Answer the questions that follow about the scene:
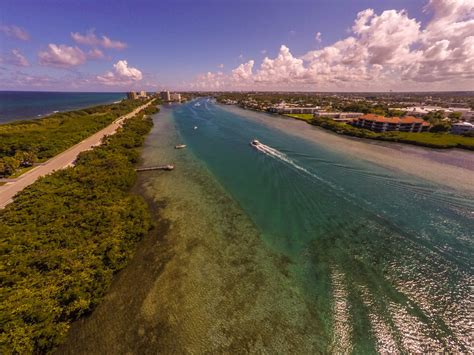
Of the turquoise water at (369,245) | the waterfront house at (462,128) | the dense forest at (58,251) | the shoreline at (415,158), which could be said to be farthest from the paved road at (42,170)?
the waterfront house at (462,128)

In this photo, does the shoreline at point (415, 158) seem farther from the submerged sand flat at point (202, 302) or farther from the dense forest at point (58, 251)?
the dense forest at point (58, 251)

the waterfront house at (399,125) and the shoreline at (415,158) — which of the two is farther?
the waterfront house at (399,125)

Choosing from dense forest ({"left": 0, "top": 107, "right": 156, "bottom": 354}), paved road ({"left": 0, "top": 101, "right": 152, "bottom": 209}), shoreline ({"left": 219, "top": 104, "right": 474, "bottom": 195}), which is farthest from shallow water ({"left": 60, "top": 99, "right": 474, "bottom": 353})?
paved road ({"left": 0, "top": 101, "right": 152, "bottom": 209})

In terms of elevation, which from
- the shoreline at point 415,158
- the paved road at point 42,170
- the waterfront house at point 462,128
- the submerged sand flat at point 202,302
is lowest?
the submerged sand flat at point 202,302

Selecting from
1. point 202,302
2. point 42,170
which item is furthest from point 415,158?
point 42,170

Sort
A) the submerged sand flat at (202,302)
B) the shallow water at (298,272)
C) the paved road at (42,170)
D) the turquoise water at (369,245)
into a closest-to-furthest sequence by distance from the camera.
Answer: the submerged sand flat at (202,302)
the shallow water at (298,272)
the turquoise water at (369,245)
the paved road at (42,170)

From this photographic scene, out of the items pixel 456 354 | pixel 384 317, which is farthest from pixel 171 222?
pixel 456 354

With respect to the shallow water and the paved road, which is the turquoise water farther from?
the paved road

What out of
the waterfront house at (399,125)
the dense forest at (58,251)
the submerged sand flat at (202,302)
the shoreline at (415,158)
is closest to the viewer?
the dense forest at (58,251)
